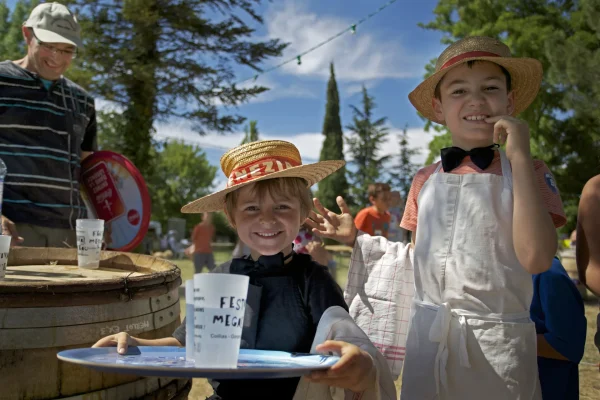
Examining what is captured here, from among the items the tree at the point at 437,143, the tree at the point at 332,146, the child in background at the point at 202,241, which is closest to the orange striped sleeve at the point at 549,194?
the child in background at the point at 202,241

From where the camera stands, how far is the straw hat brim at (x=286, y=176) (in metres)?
1.58

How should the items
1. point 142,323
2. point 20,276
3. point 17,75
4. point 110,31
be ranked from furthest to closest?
point 110,31
point 17,75
point 20,276
point 142,323

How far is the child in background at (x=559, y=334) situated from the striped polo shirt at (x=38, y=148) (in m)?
2.51

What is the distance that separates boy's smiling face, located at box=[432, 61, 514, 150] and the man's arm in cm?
37

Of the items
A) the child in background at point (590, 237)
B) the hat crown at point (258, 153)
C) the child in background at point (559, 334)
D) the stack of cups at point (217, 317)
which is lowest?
the child in background at point (559, 334)

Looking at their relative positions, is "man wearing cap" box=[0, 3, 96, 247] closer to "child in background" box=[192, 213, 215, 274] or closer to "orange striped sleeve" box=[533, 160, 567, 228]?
"orange striped sleeve" box=[533, 160, 567, 228]

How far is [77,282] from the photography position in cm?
165

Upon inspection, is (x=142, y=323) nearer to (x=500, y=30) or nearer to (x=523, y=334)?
(x=523, y=334)

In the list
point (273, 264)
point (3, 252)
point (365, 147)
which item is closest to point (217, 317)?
point (273, 264)

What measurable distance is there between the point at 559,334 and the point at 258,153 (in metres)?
1.35

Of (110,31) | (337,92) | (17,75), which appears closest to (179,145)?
(337,92)

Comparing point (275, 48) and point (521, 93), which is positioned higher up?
point (275, 48)

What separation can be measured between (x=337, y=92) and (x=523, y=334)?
38463 millimetres

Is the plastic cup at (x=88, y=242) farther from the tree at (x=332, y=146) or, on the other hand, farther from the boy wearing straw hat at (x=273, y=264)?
the tree at (x=332, y=146)
